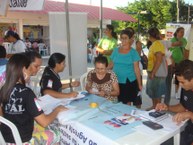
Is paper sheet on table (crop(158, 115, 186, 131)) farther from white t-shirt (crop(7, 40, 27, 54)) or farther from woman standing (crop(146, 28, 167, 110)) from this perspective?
white t-shirt (crop(7, 40, 27, 54))

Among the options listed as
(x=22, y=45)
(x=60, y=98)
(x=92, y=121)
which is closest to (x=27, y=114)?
(x=92, y=121)

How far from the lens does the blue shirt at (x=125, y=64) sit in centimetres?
307

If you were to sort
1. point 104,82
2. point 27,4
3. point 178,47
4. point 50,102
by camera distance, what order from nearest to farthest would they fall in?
point 50,102 → point 104,82 → point 27,4 → point 178,47

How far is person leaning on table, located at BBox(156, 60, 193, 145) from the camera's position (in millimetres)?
1658

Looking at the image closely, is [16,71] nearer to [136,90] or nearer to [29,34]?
[136,90]

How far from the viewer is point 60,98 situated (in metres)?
2.37

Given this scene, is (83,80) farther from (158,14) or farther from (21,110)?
(158,14)

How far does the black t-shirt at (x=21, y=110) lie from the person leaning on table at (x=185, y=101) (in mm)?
948

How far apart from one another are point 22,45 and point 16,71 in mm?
2854

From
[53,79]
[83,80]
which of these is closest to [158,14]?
[83,80]

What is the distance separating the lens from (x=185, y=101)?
194 centimetres

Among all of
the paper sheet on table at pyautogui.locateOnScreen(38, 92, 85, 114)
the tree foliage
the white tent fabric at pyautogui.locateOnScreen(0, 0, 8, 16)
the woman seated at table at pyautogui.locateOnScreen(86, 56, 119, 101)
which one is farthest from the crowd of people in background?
the tree foliage

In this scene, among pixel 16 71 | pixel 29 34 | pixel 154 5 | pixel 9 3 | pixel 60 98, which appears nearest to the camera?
pixel 16 71

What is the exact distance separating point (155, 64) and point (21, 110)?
2.45 meters
